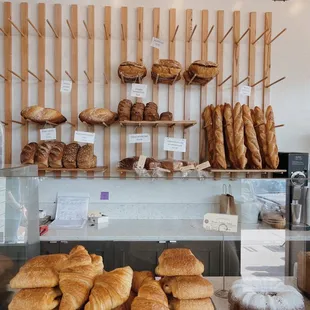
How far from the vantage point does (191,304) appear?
86cm

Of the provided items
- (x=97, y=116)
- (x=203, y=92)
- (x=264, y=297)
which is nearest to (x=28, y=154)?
(x=97, y=116)

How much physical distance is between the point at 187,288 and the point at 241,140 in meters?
1.77

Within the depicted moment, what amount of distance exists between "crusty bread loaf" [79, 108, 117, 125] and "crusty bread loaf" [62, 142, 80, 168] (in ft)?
0.84

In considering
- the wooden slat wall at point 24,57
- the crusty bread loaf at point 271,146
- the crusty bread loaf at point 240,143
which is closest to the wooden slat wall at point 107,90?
the wooden slat wall at point 24,57

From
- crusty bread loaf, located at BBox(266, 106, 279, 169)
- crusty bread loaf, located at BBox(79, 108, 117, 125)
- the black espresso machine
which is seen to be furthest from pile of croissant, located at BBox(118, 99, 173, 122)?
the black espresso machine

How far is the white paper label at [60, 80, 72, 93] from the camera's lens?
2.77 metres

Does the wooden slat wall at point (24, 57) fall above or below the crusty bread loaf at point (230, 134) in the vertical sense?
above

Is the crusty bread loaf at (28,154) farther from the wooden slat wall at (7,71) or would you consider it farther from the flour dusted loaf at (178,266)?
the flour dusted loaf at (178,266)

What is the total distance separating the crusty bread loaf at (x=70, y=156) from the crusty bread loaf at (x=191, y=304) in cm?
183

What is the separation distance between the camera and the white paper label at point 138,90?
9.10 feet

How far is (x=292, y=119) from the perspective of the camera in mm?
2953

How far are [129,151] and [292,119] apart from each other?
1.54 meters

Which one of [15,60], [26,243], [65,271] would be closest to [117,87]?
[15,60]

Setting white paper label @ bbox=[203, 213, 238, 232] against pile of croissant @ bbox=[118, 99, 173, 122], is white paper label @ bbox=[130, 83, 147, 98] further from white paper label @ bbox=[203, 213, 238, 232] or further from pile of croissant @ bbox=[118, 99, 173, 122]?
white paper label @ bbox=[203, 213, 238, 232]
